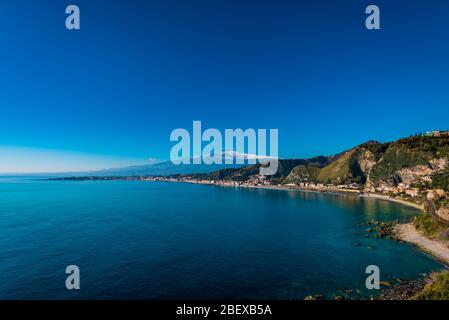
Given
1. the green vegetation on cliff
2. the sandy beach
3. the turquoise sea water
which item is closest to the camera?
the green vegetation on cliff

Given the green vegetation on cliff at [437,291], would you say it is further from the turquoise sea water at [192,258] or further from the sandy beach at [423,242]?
the sandy beach at [423,242]

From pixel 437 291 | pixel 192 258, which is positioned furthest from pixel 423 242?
pixel 192 258

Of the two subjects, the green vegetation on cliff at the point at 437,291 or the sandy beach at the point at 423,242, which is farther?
the sandy beach at the point at 423,242

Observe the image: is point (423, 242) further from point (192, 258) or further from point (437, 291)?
point (192, 258)

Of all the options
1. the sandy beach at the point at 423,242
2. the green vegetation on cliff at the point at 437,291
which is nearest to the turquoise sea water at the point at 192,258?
the sandy beach at the point at 423,242

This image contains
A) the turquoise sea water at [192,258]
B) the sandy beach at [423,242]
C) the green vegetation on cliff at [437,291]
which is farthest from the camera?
the sandy beach at [423,242]

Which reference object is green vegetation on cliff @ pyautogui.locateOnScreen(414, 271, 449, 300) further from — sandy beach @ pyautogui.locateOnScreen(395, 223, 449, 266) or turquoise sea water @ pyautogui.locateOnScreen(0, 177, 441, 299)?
sandy beach @ pyautogui.locateOnScreen(395, 223, 449, 266)

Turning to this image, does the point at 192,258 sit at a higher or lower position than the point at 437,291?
lower

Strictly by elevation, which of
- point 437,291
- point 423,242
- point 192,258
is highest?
point 437,291

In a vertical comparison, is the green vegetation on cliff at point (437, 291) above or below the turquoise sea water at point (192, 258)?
above

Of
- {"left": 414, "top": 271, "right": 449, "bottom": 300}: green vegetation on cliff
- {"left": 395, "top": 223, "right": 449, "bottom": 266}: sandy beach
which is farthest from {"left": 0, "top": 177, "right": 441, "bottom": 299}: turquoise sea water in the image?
{"left": 414, "top": 271, "right": 449, "bottom": 300}: green vegetation on cliff
